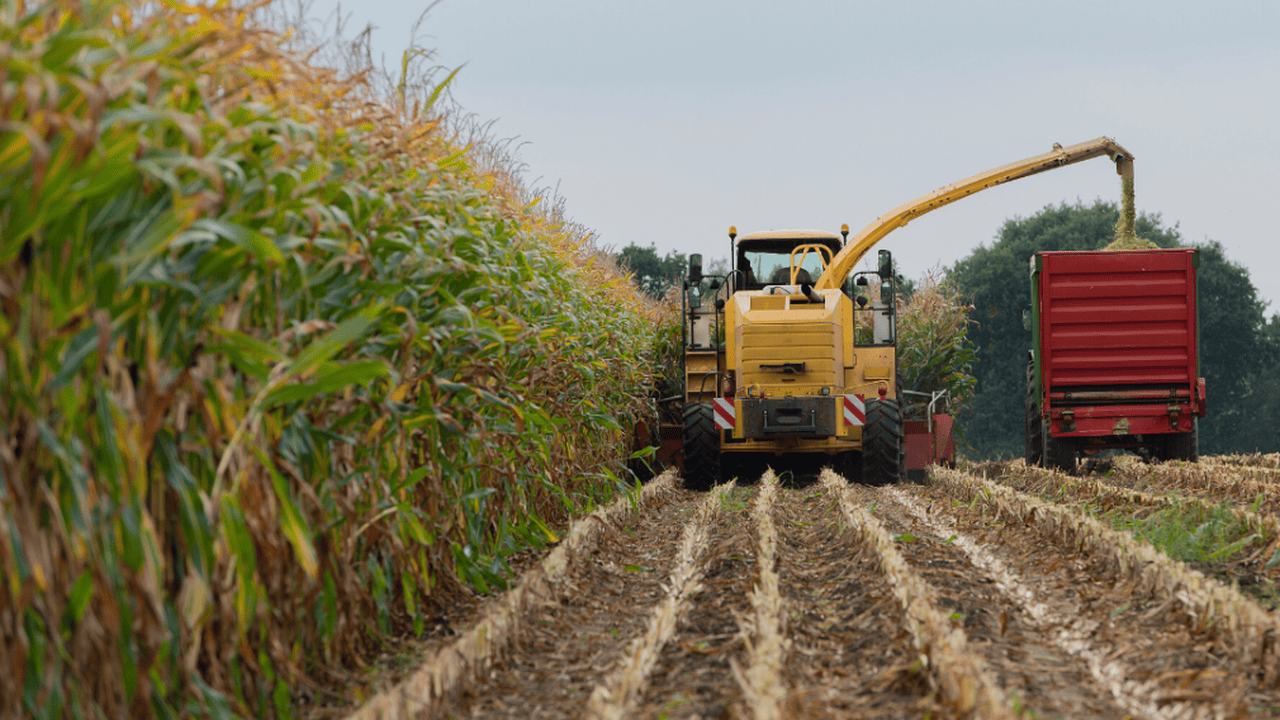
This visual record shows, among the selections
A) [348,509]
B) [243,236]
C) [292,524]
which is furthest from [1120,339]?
[243,236]

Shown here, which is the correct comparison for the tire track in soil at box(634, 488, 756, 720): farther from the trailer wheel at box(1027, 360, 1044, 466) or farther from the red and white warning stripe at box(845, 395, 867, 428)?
the trailer wheel at box(1027, 360, 1044, 466)

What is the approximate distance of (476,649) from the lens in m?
3.61

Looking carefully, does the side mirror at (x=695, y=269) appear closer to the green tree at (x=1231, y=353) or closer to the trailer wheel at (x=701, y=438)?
the trailer wheel at (x=701, y=438)

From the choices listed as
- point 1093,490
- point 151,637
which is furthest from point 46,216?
point 1093,490

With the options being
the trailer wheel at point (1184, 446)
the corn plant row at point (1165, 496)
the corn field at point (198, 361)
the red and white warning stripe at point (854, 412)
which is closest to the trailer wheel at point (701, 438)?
the red and white warning stripe at point (854, 412)

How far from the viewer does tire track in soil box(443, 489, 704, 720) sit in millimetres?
3467

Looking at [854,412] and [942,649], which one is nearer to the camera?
[942,649]

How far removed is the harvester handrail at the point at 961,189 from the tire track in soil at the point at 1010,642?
18.0 feet

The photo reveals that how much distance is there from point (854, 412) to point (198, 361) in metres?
8.39

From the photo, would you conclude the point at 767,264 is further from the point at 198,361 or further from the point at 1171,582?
the point at 198,361

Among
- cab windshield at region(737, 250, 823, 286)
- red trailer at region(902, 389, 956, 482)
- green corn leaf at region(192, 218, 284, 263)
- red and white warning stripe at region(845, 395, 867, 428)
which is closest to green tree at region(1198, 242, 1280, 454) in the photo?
red trailer at region(902, 389, 956, 482)

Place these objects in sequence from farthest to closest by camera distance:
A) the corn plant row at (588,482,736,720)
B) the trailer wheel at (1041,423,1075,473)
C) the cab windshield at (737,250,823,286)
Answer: the cab windshield at (737,250,823,286) → the trailer wheel at (1041,423,1075,473) → the corn plant row at (588,482,736,720)

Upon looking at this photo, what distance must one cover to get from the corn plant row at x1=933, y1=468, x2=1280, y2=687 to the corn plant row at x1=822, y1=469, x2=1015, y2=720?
0.98 metres

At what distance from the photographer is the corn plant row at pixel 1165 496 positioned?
19.8 ft
